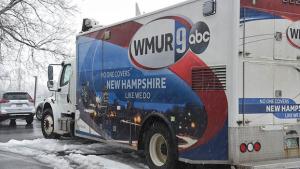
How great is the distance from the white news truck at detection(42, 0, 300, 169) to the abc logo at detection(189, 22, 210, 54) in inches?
0.6

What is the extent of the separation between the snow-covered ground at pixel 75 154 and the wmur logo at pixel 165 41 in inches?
84.7

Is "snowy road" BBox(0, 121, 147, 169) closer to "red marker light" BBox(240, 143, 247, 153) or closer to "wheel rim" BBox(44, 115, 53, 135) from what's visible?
"wheel rim" BBox(44, 115, 53, 135)

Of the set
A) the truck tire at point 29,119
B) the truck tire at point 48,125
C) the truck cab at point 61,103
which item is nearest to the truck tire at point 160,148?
the truck cab at point 61,103

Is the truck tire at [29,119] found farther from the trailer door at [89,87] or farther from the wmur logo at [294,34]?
the wmur logo at [294,34]

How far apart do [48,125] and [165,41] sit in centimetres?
685

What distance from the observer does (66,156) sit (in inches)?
413

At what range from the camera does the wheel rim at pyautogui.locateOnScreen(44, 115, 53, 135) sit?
13.7 m

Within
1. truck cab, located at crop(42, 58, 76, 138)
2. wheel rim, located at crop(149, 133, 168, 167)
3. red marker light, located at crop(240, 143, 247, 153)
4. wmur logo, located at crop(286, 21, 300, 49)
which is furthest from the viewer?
truck cab, located at crop(42, 58, 76, 138)

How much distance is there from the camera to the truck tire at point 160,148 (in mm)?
7930

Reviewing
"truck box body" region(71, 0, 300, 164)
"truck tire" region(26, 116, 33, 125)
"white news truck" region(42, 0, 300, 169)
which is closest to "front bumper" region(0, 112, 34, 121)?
"truck tire" region(26, 116, 33, 125)

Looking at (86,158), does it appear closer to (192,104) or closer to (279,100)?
(192,104)

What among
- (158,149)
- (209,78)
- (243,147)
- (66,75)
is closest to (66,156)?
(158,149)

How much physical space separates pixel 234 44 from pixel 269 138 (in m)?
1.55

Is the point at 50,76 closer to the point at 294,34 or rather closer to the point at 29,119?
the point at 294,34
